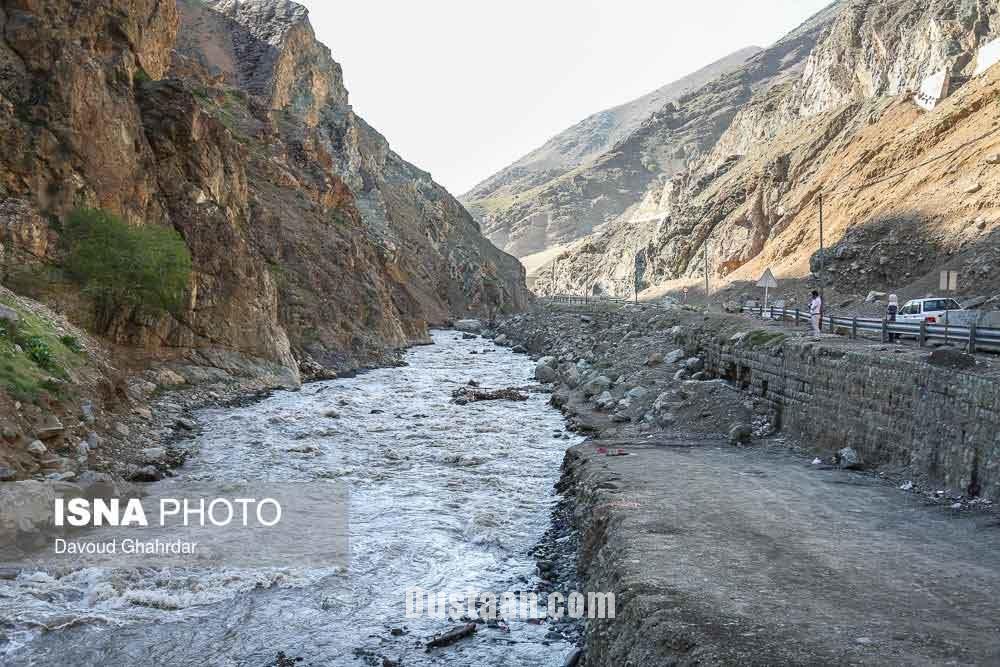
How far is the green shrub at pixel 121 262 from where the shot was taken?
2338 cm

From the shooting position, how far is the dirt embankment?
646cm

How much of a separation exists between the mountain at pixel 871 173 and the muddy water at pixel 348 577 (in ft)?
114

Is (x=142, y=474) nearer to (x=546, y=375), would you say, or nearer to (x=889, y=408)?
(x=889, y=408)

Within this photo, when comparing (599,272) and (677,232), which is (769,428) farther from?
(599,272)

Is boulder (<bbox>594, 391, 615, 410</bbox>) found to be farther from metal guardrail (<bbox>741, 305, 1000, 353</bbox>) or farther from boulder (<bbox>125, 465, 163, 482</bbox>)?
boulder (<bbox>125, 465, 163, 482</bbox>)

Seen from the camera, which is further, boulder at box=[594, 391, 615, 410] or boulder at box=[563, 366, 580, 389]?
Result: boulder at box=[563, 366, 580, 389]

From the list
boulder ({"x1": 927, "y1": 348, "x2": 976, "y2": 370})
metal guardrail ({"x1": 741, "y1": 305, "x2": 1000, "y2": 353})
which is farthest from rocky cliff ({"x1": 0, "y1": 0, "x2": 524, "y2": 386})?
boulder ({"x1": 927, "y1": 348, "x2": 976, "y2": 370})

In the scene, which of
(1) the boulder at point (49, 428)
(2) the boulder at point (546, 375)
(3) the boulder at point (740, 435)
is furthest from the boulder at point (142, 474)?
(2) the boulder at point (546, 375)

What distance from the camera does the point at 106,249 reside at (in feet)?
78.2

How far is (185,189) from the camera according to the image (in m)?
30.4

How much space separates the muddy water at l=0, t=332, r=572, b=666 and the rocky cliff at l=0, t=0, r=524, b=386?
7278 millimetres

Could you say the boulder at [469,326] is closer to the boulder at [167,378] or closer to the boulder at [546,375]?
the boulder at [546,375]

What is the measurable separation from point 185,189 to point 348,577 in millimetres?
24419

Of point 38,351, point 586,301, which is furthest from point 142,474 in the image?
point 586,301
